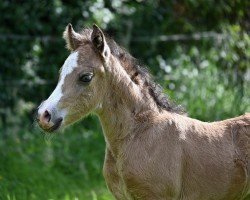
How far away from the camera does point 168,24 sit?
11.3 m

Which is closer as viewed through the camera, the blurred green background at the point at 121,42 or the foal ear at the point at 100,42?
the foal ear at the point at 100,42

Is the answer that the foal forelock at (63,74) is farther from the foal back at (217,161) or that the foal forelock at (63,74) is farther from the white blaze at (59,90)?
the foal back at (217,161)

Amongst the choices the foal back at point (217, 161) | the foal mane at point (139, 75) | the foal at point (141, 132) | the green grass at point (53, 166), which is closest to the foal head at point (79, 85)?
the foal at point (141, 132)

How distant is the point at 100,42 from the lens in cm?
540

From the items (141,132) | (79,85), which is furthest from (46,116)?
(141,132)

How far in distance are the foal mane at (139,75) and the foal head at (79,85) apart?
0.19m

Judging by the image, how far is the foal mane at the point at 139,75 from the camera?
5.66 meters

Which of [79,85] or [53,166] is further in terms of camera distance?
[53,166]

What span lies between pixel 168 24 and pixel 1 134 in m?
3.52

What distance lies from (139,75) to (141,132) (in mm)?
491

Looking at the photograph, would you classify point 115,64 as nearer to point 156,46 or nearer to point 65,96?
point 65,96

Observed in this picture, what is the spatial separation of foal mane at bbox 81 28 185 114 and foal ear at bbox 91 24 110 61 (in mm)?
188

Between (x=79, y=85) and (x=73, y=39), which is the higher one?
(x=73, y=39)

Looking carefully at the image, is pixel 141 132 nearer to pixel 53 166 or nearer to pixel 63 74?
pixel 63 74
